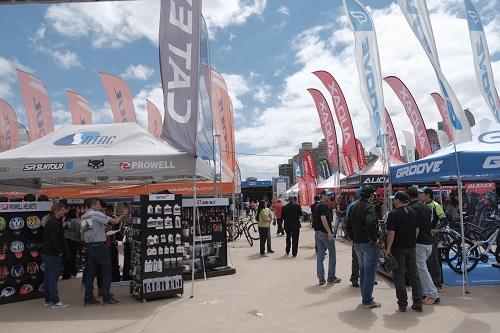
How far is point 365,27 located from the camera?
11.3 metres

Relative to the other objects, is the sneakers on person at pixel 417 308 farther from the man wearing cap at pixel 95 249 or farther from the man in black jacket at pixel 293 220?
the man in black jacket at pixel 293 220

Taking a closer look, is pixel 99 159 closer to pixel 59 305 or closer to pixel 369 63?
pixel 59 305

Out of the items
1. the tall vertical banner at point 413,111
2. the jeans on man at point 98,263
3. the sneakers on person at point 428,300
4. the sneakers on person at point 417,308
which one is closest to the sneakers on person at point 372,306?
the sneakers on person at point 417,308

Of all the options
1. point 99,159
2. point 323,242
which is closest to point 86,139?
point 99,159

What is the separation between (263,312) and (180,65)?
13.4 ft

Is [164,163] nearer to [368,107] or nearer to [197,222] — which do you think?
[197,222]

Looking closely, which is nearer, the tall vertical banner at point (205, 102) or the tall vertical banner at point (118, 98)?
the tall vertical banner at point (205, 102)

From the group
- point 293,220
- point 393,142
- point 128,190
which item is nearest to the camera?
point 293,220

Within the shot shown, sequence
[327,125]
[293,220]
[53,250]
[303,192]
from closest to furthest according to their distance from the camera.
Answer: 1. [53,250]
2. [293,220]
3. [327,125]
4. [303,192]

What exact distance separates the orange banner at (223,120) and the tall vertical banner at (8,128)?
9.69m

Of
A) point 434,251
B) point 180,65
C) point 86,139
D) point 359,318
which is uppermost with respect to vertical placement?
point 180,65

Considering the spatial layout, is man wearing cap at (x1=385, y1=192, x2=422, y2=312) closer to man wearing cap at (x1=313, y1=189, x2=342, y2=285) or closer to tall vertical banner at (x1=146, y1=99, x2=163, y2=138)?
man wearing cap at (x1=313, y1=189, x2=342, y2=285)

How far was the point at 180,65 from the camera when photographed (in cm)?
716

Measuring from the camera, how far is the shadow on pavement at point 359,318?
5656mm
